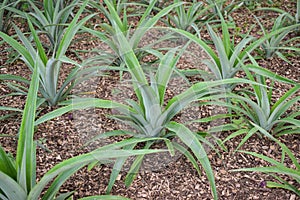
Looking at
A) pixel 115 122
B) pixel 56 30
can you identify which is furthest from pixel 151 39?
pixel 115 122

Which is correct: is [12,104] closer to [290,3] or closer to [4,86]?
[4,86]

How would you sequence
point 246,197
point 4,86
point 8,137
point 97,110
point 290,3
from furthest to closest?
point 290,3, point 4,86, point 97,110, point 8,137, point 246,197

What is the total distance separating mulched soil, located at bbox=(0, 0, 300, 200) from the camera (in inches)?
69.4

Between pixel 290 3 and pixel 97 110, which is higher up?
pixel 290 3

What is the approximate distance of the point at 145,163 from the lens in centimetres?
186

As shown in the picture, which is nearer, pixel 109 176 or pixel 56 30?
pixel 109 176

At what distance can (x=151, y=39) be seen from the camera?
2.72m

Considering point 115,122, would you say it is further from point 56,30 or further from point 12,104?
point 56,30

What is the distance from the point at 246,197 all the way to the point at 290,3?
2.03 meters

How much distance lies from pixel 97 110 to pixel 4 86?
0.59 m

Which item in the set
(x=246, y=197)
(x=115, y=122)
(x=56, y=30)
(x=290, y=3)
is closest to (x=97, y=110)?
(x=115, y=122)

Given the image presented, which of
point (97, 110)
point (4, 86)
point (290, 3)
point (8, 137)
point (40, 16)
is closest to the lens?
point (8, 137)

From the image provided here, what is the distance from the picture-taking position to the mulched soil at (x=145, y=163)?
176 centimetres

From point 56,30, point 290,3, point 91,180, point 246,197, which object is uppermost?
point 290,3
